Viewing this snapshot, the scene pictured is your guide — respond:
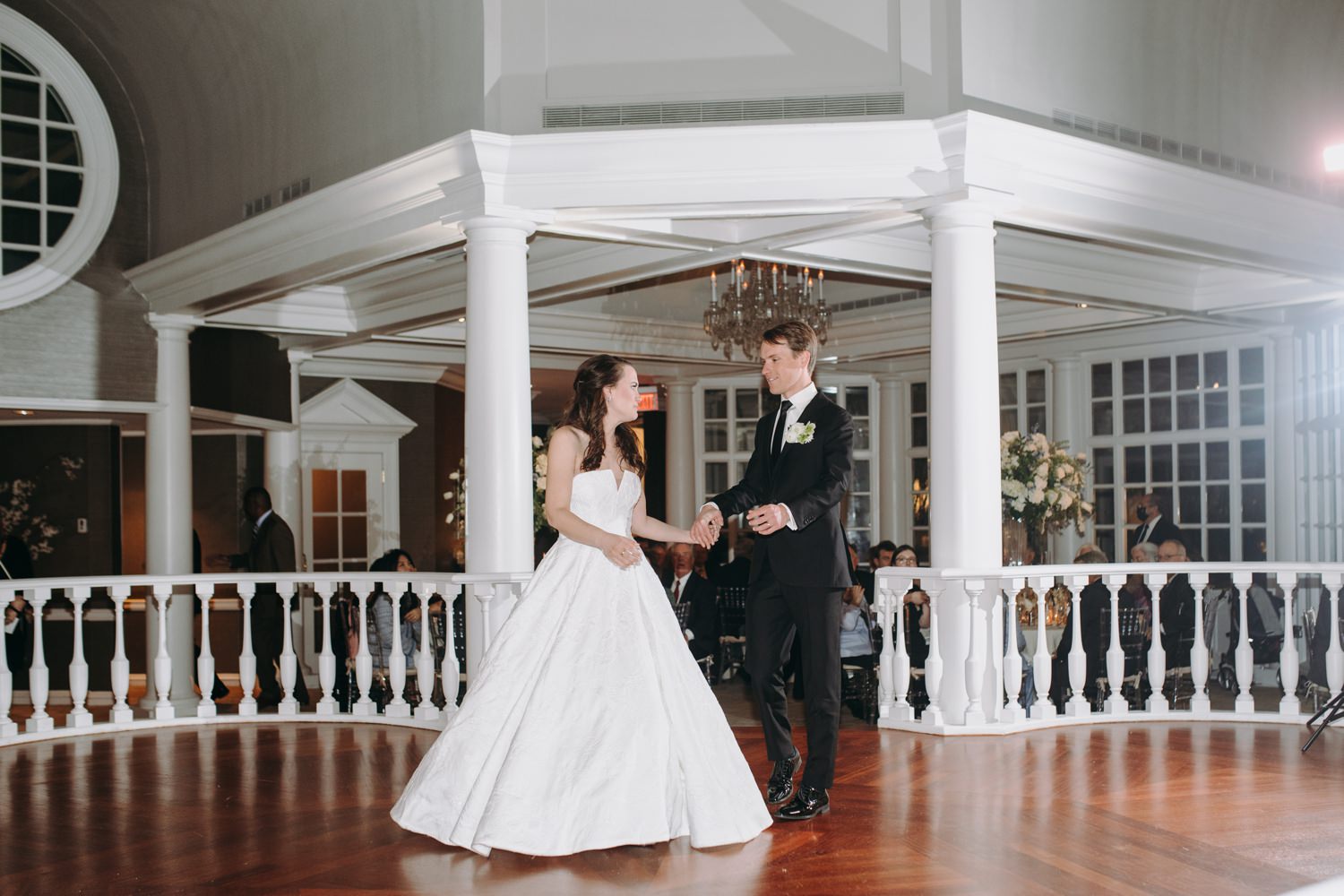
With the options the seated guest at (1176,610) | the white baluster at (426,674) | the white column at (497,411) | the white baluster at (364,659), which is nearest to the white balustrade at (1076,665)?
the seated guest at (1176,610)

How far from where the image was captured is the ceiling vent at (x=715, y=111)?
21.4 feet

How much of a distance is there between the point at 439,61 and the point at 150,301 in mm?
3821

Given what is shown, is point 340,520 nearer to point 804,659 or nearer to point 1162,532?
point 1162,532

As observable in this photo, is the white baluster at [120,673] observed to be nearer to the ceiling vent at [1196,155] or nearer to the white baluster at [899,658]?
the white baluster at [899,658]

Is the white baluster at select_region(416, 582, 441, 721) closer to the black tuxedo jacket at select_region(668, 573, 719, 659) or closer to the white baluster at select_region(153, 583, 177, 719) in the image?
the white baluster at select_region(153, 583, 177, 719)

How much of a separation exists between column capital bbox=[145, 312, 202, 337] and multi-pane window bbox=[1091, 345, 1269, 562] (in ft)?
25.5

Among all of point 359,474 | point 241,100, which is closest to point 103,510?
point 359,474

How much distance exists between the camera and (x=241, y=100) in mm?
8609

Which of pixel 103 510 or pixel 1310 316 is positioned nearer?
pixel 1310 316

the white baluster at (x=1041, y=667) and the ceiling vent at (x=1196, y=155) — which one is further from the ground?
the ceiling vent at (x=1196, y=155)

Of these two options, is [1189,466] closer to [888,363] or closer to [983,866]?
[888,363]

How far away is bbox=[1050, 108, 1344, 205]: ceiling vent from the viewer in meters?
6.96

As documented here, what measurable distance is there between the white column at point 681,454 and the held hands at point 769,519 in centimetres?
968

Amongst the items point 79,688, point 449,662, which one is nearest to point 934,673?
point 449,662
